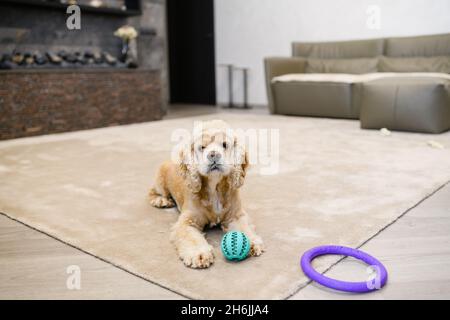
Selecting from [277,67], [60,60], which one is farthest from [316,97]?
[60,60]

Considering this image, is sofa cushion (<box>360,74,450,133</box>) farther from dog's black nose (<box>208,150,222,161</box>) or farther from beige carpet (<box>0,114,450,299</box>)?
dog's black nose (<box>208,150,222,161</box>)

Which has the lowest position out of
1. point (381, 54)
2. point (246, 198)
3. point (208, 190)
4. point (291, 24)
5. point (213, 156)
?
point (246, 198)

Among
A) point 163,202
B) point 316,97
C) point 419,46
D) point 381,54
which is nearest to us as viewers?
point 163,202

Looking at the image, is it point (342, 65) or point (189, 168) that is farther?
point (342, 65)

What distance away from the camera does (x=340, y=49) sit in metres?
5.61

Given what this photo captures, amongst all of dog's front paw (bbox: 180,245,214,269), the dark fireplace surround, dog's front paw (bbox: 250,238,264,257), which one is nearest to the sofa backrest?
the dark fireplace surround

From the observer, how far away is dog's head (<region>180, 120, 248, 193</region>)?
141cm

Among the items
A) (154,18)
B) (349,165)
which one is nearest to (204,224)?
(349,165)

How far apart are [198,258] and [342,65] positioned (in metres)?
4.60

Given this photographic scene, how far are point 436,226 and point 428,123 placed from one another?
7.69 ft

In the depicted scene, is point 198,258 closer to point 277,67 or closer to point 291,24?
point 277,67

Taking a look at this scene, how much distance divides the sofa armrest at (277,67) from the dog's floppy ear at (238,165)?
13.6 feet

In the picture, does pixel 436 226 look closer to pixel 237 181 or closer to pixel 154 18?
pixel 237 181

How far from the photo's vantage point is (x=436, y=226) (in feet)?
5.35
